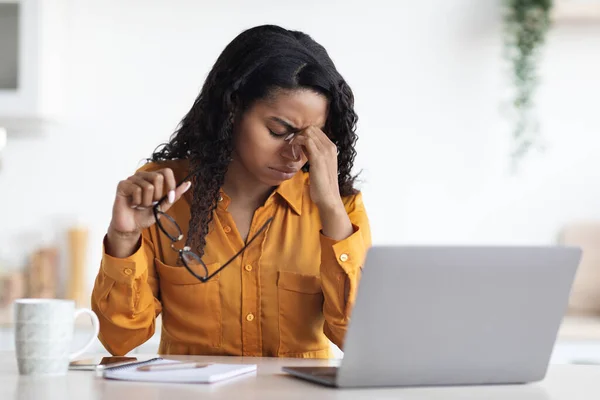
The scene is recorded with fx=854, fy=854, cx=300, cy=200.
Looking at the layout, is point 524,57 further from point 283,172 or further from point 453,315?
point 453,315

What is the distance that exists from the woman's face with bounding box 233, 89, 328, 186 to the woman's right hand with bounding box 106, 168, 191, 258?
11.9 inches

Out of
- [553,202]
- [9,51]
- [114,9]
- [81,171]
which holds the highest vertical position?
[114,9]

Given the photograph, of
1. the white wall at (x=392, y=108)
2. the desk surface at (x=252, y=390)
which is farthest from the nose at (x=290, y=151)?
the white wall at (x=392, y=108)

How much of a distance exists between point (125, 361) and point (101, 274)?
0.35 m

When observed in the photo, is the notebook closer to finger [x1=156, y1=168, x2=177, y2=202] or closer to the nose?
finger [x1=156, y1=168, x2=177, y2=202]

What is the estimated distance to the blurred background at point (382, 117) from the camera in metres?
3.35

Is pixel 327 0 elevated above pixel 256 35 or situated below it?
above

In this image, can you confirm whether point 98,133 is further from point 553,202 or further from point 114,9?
point 553,202

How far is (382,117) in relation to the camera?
338 centimetres

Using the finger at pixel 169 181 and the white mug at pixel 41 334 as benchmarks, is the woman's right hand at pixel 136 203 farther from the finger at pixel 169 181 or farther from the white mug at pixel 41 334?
the white mug at pixel 41 334

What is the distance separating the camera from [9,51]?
124 inches

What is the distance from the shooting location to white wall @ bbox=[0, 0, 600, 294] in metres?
3.35

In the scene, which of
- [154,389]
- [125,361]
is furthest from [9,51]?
[154,389]

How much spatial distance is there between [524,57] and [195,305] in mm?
1955
